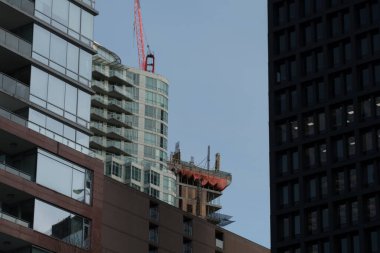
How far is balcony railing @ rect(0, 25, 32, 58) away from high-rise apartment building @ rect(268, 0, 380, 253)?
4517 centimetres

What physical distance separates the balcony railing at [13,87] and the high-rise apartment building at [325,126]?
45.1 m

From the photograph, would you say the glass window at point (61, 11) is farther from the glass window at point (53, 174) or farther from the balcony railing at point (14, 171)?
the balcony railing at point (14, 171)

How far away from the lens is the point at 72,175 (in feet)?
309

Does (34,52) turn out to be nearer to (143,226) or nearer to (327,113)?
(143,226)

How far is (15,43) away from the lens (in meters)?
94.9

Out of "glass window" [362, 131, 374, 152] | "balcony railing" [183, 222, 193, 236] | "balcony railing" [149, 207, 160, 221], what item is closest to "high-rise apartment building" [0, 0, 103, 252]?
"balcony railing" [149, 207, 160, 221]

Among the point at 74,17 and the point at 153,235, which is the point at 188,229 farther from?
the point at 74,17

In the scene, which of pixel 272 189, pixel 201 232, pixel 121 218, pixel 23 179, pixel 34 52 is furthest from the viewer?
pixel 272 189

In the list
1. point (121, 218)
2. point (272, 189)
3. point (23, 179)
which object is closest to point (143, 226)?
point (121, 218)

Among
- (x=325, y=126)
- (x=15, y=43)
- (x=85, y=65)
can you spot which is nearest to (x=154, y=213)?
(x=325, y=126)

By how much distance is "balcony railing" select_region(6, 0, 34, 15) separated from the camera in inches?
3771

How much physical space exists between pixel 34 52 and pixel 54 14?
167 inches

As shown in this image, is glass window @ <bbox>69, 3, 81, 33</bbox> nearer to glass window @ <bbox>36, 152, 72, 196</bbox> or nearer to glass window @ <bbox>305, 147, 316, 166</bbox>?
glass window @ <bbox>36, 152, 72, 196</bbox>

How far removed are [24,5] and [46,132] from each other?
982cm
